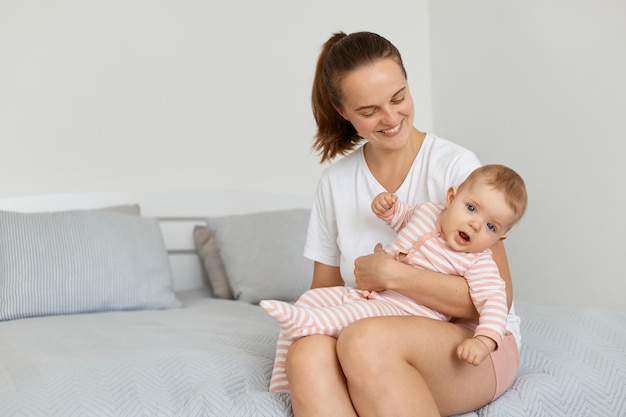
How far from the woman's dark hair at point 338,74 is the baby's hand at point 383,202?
0.26 m

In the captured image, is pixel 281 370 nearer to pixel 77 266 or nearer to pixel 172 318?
pixel 172 318

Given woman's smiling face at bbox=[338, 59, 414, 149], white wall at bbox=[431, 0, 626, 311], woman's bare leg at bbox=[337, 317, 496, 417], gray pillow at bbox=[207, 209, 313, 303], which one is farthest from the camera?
gray pillow at bbox=[207, 209, 313, 303]

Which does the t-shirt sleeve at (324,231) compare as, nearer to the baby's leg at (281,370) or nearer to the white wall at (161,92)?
the baby's leg at (281,370)

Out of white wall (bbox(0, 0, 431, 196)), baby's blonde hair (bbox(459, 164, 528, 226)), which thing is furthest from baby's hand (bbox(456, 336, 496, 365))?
white wall (bbox(0, 0, 431, 196))

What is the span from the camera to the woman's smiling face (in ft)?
5.19

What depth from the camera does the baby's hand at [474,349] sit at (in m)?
1.27

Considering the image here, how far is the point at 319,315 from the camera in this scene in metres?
1.38

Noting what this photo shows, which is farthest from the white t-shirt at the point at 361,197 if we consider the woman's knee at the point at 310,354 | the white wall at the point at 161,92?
the white wall at the point at 161,92

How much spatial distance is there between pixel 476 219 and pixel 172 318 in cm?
124

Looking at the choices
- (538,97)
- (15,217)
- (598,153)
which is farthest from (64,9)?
(598,153)

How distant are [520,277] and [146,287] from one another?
1.62 m

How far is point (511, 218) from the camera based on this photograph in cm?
142

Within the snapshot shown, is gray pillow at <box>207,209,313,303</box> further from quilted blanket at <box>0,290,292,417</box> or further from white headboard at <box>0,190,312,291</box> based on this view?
quilted blanket at <box>0,290,292,417</box>

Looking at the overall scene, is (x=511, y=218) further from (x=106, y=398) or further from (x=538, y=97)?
(x=538, y=97)
